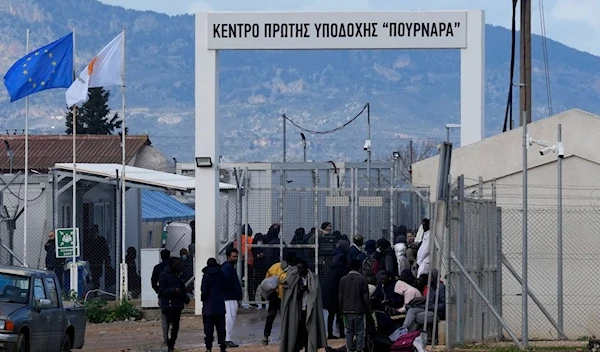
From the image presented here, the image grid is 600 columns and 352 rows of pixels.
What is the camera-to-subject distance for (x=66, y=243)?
93.0ft

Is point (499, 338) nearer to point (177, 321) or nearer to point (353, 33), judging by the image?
point (177, 321)

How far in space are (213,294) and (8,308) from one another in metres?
3.40

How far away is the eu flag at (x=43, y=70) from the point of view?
93.8ft

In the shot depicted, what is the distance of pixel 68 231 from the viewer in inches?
1109

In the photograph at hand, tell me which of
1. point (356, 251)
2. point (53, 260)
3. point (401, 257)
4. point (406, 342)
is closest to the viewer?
point (406, 342)

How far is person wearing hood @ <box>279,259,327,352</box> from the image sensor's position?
19.7 meters

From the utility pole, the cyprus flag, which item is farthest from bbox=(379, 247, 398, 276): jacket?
the utility pole

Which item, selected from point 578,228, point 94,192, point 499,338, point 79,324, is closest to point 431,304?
point 499,338

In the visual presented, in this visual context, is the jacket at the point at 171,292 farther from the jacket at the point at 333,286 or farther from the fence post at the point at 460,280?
the fence post at the point at 460,280

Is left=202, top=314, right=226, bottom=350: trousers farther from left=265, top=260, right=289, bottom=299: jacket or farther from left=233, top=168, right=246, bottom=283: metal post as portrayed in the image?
left=233, top=168, right=246, bottom=283: metal post

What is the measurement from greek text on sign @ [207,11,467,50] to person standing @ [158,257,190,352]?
663 centimetres

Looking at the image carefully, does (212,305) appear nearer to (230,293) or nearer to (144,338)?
(230,293)

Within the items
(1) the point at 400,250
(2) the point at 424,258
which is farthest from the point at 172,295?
(1) the point at 400,250

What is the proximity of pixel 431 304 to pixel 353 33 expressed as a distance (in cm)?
767
